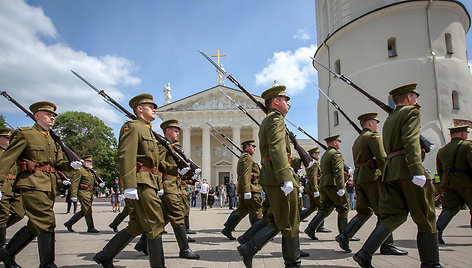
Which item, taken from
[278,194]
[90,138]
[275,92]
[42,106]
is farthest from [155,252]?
[90,138]

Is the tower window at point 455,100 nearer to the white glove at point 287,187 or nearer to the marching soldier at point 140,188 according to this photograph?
the white glove at point 287,187

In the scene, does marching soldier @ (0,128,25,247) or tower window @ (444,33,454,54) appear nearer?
marching soldier @ (0,128,25,247)

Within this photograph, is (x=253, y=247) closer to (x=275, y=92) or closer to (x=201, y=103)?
(x=275, y=92)

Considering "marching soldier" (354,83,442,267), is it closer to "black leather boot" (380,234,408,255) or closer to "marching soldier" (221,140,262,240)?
"black leather boot" (380,234,408,255)

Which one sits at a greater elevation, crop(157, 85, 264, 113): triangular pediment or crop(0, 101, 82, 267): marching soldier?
crop(157, 85, 264, 113): triangular pediment

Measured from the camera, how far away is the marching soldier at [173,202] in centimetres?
544

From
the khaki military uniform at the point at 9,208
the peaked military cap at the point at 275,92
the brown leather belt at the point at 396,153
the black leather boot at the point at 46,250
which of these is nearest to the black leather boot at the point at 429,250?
the brown leather belt at the point at 396,153

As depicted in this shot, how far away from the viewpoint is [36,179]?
4.41 meters

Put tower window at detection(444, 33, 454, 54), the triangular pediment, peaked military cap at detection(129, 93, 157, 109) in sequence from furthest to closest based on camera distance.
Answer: the triangular pediment
tower window at detection(444, 33, 454, 54)
peaked military cap at detection(129, 93, 157, 109)

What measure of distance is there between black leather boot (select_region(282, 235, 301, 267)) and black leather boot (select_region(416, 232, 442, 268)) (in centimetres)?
147

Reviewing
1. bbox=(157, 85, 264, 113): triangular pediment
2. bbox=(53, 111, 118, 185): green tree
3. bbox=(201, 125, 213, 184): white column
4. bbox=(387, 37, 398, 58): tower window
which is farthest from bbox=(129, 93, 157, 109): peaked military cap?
bbox=(53, 111, 118, 185): green tree

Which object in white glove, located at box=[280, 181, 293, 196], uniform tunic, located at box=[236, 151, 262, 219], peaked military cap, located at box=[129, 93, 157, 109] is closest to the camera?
white glove, located at box=[280, 181, 293, 196]

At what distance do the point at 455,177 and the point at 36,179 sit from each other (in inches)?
266

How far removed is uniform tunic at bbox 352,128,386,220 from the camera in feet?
17.5
